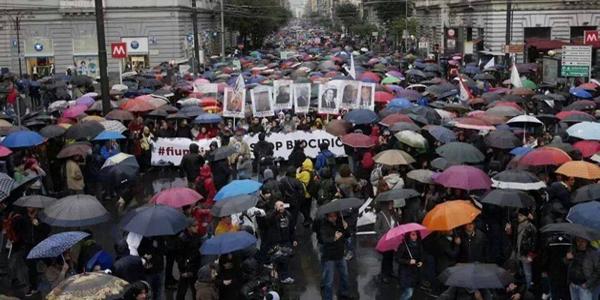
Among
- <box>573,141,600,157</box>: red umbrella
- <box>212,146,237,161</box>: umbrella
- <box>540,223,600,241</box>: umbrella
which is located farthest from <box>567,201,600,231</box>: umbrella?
<box>212,146,237,161</box>: umbrella

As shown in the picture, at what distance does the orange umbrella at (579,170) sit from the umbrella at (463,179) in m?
1.11

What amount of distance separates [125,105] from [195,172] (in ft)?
21.5

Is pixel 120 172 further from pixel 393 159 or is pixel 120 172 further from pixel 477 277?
pixel 477 277

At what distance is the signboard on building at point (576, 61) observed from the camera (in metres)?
26.6

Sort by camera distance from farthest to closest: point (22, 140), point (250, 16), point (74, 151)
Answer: point (250, 16), point (22, 140), point (74, 151)

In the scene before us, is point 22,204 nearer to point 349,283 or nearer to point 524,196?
point 349,283

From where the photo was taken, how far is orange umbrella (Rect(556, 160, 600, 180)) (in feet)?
37.6

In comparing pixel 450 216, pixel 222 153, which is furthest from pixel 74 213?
pixel 222 153

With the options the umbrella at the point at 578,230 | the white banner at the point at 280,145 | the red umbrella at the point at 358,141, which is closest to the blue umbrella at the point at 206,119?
the white banner at the point at 280,145

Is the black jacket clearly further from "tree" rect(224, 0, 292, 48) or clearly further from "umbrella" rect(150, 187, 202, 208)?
"tree" rect(224, 0, 292, 48)

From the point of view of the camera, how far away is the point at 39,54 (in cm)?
5688

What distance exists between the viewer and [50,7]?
56375 mm

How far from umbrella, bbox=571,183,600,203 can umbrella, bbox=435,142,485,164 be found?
3092 millimetres

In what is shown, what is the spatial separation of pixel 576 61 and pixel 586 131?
1313 centimetres
